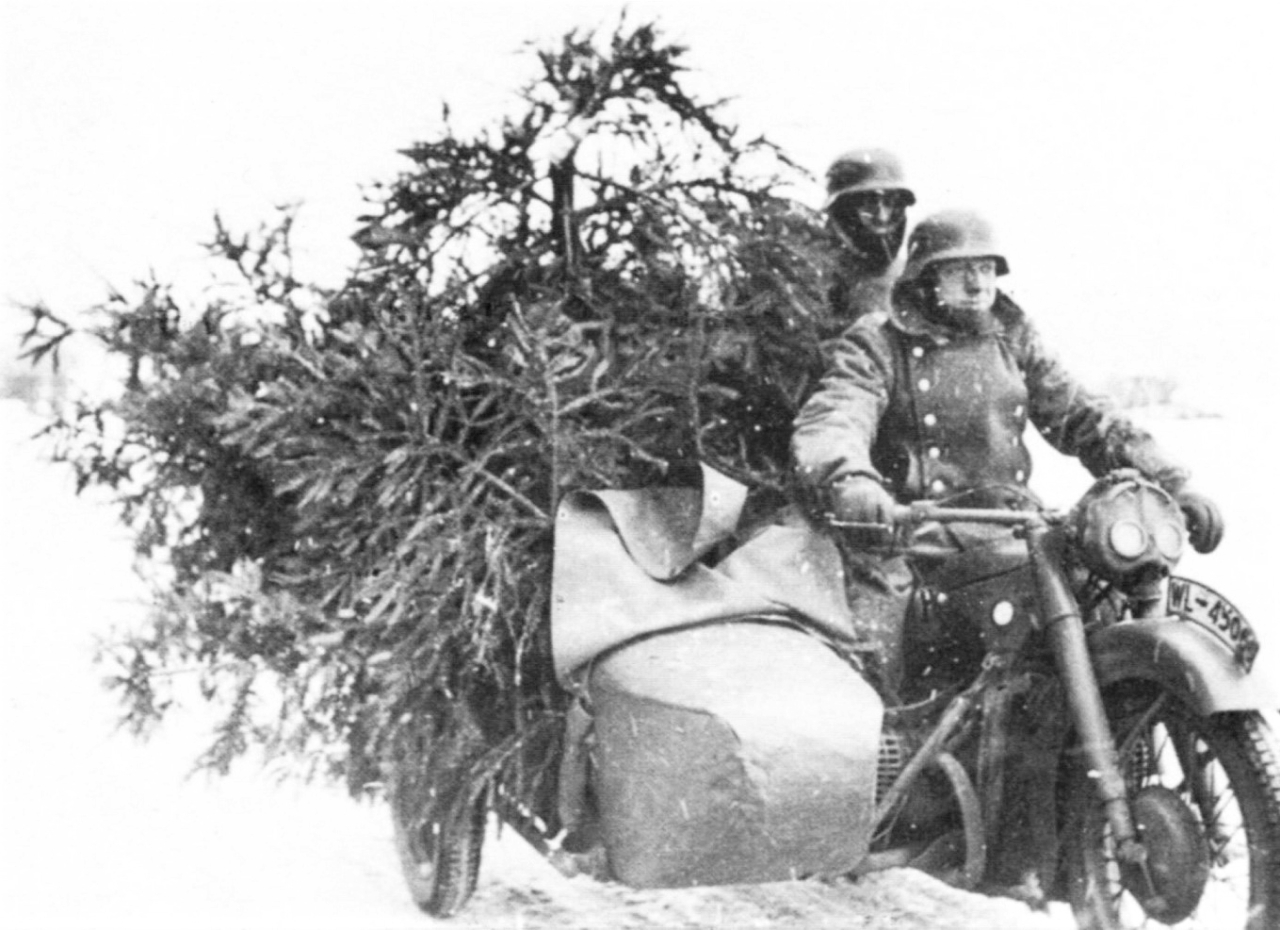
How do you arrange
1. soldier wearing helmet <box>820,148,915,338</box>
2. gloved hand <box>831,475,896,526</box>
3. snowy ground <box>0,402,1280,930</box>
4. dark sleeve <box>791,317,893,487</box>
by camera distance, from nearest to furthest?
gloved hand <box>831,475,896,526</box> → dark sleeve <box>791,317,893,487</box> → snowy ground <box>0,402,1280,930</box> → soldier wearing helmet <box>820,148,915,338</box>

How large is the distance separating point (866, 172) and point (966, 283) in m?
1.06

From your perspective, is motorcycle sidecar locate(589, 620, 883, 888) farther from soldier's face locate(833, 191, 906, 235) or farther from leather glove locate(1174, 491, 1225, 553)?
soldier's face locate(833, 191, 906, 235)

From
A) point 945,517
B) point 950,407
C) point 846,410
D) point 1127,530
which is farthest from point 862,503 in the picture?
point 950,407

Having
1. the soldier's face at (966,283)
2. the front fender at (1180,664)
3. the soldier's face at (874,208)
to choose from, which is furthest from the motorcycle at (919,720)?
the soldier's face at (874,208)

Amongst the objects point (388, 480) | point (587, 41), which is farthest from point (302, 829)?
point (587, 41)

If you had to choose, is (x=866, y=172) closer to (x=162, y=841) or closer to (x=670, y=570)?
(x=670, y=570)

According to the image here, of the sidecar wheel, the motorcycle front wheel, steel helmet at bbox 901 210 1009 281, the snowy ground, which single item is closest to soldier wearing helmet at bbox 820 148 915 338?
steel helmet at bbox 901 210 1009 281

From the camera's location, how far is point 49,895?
175 inches

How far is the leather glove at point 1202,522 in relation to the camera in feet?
12.7

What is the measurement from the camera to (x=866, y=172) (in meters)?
5.07

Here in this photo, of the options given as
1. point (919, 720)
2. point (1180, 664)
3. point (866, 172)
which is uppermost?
point (866, 172)

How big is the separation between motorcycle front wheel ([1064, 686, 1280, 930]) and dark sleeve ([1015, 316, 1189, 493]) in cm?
102

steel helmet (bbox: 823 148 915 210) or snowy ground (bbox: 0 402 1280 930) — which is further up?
steel helmet (bbox: 823 148 915 210)

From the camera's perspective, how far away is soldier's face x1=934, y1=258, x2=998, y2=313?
414 cm
